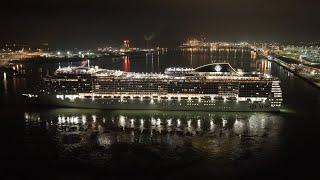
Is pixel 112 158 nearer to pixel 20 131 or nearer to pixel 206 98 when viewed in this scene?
pixel 20 131

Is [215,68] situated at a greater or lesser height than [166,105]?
greater

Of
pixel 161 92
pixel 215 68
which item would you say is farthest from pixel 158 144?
pixel 215 68

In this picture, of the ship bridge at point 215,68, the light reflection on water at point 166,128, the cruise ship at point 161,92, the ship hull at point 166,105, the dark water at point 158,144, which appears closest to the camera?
the dark water at point 158,144

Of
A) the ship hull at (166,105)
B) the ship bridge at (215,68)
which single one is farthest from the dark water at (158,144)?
the ship bridge at (215,68)

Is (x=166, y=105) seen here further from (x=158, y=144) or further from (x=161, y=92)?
(x=158, y=144)

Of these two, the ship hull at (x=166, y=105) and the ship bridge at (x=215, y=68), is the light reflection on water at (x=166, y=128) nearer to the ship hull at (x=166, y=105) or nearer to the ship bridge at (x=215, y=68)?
the ship hull at (x=166, y=105)

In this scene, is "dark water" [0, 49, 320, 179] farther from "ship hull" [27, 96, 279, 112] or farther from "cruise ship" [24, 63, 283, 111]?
"cruise ship" [24, 63, 283, 111]
